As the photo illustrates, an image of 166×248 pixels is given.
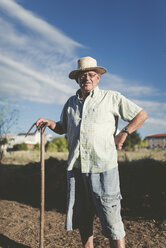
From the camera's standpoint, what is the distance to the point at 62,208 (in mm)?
5539

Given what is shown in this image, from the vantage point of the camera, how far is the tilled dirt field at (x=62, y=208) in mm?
3727

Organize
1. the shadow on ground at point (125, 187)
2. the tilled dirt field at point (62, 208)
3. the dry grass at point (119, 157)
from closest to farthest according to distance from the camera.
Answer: the tilled dirt field at point (62, 208) < the shadow on ground at point (125, 187) < the dry grass at point (119, 157)

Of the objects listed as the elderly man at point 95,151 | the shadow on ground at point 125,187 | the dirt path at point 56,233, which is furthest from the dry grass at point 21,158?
the elderly man at point 95,151

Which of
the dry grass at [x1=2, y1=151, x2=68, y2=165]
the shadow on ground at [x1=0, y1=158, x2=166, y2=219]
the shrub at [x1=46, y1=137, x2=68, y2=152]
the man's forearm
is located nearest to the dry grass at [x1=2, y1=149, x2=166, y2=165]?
the dry grass at [x1=2, y1=151, x2=68, y2=165]

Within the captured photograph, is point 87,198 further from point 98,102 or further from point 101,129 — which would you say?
point 98,102

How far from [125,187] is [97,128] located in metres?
3.11

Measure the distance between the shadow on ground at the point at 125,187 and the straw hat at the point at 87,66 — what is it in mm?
3005

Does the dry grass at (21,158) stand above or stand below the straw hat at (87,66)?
below

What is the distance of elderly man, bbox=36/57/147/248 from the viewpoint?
2508mm

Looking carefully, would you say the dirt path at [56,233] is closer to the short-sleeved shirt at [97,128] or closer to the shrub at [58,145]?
the short-sleeved shirt at [97,128]

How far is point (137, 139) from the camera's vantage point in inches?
1702

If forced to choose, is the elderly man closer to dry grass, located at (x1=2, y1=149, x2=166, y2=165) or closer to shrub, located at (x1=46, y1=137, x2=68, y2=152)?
dry grass, located at (x1=2, y1=149, x2=166, y2=165)

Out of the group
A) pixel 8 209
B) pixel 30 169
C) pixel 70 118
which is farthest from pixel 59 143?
pixel 70 118

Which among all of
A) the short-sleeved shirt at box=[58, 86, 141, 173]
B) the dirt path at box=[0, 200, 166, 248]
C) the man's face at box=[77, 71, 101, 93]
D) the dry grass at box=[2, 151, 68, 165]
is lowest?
the dirt path at box=[0, 200, 166, 248]
